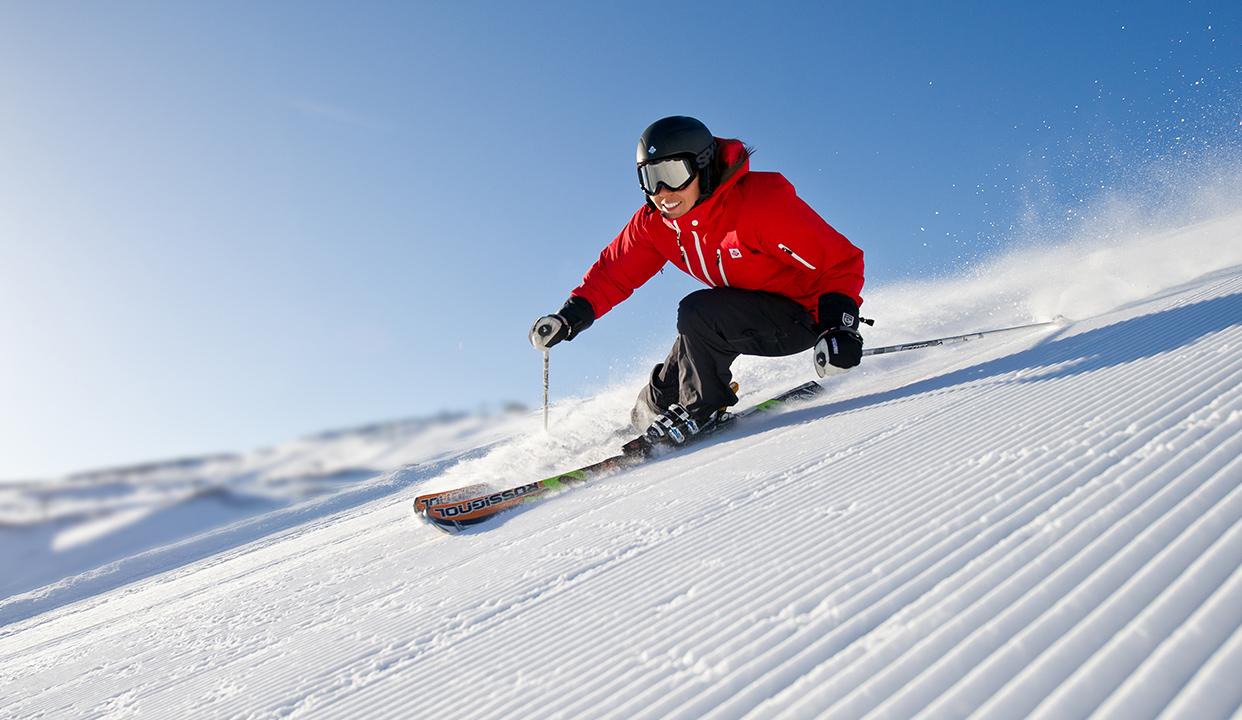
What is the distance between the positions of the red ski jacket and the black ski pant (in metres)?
0.13

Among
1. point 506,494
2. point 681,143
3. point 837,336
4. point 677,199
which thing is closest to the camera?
point 506,494

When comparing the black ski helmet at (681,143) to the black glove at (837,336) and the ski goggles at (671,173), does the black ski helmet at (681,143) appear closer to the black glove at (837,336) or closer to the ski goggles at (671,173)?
the ski goggles at (671,173)

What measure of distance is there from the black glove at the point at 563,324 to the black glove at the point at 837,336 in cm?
165

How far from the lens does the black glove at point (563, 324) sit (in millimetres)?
4648

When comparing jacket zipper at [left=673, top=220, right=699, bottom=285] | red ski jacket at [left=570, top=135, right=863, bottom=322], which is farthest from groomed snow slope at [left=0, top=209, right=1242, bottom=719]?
jacket zipper at [left=673, top=220, right=699, bottom=285]

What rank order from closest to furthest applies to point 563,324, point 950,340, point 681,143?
point 681,143 < point 563,324 < point 950,340

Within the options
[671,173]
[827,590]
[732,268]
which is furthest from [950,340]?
[827,590]

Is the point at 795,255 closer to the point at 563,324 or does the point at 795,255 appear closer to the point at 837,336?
the point at 837,336

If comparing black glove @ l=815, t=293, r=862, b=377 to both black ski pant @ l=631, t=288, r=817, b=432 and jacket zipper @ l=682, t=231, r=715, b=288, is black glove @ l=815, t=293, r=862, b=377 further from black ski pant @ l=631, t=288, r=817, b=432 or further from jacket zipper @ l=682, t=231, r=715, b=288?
jacket zipper @ l=682, t=231, r=715, b=288

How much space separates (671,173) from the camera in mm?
3877

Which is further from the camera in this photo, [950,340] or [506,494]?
[950,340]

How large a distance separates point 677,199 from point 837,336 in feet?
3.96

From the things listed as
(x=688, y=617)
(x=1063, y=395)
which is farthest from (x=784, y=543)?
(x=1063, y=395)

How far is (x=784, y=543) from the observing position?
5.58 ft
